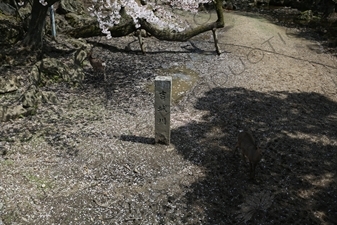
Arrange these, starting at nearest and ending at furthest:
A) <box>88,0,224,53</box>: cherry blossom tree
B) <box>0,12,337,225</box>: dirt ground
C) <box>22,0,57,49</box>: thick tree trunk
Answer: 1. <box>0,12,337,225</box>: dirt ground
2. <box>22,0,57,49</box>: thick tree trunk
3. <box>88,0,224,53</box>: cherry blossom tree

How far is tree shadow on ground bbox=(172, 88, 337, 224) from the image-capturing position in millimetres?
5281

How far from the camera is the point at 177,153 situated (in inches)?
258

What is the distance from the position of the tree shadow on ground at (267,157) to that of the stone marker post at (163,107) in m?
0.41

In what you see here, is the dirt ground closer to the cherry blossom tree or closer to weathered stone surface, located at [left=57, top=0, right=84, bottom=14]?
the cherry blossom tree

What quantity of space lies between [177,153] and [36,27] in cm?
601

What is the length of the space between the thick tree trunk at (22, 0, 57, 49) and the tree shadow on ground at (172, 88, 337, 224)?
5117mm

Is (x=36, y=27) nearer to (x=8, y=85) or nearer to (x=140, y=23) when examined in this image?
(x=8, y=85)

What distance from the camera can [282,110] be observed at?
8414 mm

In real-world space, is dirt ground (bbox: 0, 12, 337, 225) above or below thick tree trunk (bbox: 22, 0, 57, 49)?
below

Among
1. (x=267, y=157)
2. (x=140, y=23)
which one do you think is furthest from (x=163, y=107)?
(x=140, y=23)

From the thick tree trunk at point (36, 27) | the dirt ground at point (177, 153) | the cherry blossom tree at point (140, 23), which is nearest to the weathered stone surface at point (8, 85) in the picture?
the dirt ground at point (177, 153)

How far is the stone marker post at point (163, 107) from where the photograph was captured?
19.9ft

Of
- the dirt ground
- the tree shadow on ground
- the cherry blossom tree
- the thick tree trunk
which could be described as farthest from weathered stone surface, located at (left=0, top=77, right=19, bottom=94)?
the tree shadow on ground

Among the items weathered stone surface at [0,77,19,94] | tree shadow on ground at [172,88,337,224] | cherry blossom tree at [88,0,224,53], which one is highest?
cherry blossom tree at [88,0,224,53]
